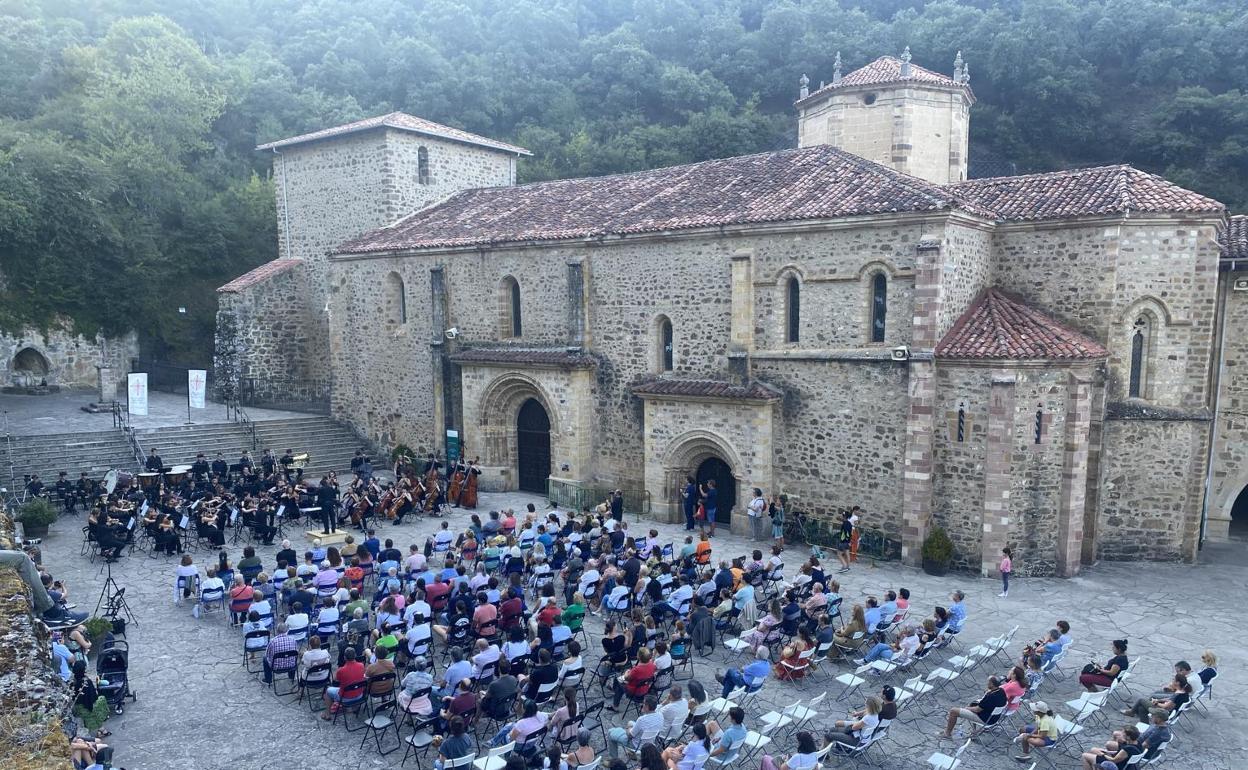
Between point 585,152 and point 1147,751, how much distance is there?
52126mm

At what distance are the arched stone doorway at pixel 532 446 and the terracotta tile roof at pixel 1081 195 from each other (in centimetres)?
1287

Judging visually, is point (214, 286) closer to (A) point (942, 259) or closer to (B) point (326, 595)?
(B) point (326, 595)

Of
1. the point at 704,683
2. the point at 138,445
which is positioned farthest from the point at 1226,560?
the point at 138,445

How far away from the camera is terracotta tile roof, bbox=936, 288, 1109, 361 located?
16781mm

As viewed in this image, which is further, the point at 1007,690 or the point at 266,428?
the point at 266,428

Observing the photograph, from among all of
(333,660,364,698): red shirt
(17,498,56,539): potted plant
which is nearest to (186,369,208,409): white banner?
(17,498,56,539): potted plant

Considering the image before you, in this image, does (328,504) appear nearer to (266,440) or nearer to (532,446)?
(532,446)

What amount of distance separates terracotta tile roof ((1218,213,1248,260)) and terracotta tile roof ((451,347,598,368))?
15.5m

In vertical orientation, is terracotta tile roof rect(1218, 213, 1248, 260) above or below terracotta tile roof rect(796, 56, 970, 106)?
below

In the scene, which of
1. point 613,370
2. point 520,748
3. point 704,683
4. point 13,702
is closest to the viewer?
point 13,702

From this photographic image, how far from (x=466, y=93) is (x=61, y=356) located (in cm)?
3461

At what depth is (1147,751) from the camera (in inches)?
364

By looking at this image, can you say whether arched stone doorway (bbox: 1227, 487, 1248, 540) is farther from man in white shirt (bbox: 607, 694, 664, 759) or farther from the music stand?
the music stand

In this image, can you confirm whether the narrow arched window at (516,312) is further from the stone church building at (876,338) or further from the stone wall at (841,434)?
the stone wall at (841,434)
